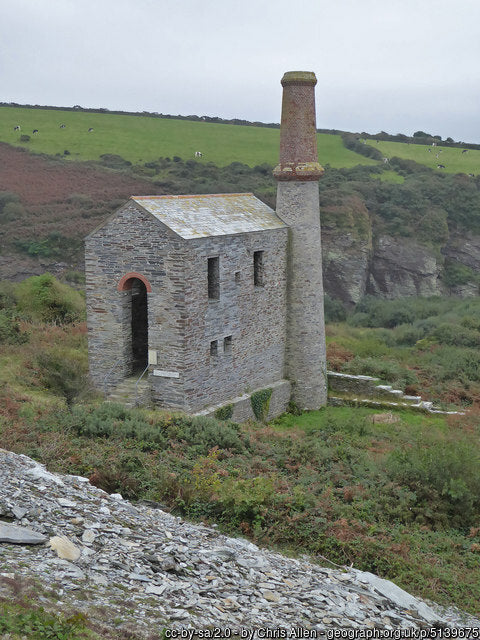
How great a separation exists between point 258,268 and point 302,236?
1986mm

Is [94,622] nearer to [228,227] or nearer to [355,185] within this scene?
[228,227]

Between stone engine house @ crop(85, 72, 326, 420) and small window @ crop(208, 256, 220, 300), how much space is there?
31 mm

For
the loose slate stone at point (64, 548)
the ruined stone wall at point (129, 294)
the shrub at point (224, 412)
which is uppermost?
the ruined stone wall at point (129, 294)

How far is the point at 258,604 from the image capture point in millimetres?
7344

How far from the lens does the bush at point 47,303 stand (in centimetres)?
2483

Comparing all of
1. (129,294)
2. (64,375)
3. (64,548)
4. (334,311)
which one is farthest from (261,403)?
(334,311)

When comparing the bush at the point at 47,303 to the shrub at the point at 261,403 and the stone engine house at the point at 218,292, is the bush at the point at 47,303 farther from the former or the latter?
the shrub at the point at 261,403

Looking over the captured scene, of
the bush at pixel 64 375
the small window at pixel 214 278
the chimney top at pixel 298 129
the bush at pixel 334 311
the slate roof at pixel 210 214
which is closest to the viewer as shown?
the slate roof at pixel 210 214

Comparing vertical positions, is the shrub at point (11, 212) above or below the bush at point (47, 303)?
above

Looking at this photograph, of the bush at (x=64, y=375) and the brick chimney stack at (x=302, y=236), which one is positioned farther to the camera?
the brick chimney stack at (x=302, y=236)

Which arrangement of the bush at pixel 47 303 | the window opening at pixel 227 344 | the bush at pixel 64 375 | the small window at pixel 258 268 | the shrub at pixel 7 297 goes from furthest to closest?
the shrub at pixel 7 297 → the bush at pixel 47 303 → the small window at pixel 258 268 → the window opening at pixel 227 344 → the bush at pixel 64 375

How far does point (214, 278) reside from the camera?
1712 cm

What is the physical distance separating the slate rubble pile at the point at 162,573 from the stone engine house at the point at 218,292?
6978 mm

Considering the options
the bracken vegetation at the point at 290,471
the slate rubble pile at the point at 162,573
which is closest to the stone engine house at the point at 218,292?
the bracken vegetation at the point at 290,471
